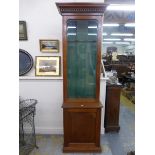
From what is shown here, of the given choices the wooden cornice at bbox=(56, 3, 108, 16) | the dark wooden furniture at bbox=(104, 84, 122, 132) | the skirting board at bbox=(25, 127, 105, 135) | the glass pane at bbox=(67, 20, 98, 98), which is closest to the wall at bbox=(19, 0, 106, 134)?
the skirting board at bbox=(25, 127, 105, 135)

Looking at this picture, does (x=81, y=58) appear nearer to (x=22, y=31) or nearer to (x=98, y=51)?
(x=98, y=51)

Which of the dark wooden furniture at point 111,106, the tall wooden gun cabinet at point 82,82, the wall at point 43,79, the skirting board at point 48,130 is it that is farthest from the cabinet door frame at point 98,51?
the skirting board at point 48,130

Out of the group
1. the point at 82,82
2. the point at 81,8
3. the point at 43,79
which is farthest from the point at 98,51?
the point at 43,79

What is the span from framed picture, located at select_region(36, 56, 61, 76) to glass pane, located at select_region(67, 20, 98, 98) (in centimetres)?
63

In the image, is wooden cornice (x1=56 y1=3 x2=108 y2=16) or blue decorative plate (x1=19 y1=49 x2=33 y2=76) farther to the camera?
blue decorative plate (x1=19 y1=49 x2=33 y2=76)

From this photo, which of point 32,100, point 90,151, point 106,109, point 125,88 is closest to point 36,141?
point 32,100

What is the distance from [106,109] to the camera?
12.3 ft

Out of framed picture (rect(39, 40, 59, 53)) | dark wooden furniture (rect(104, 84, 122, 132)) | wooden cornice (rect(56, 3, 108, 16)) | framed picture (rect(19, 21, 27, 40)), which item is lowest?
dark wooden furniture (rect(104, 84, 122, 132))

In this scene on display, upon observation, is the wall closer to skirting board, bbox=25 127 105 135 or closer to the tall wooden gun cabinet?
skirting board, bbox=25 127 105 135

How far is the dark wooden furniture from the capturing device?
373cm
